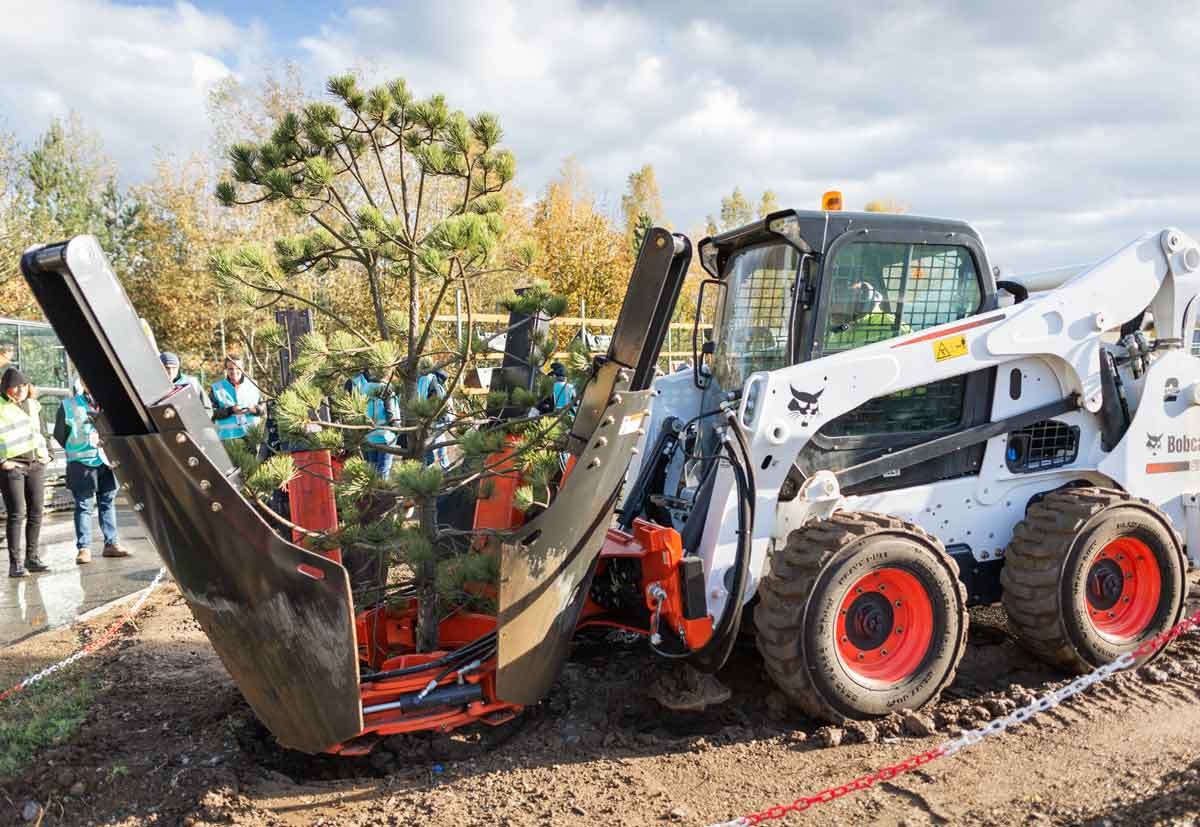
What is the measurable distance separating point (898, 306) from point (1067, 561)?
1.43m

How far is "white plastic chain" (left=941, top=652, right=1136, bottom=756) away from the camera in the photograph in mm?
3691

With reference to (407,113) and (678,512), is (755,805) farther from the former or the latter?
(407,113)

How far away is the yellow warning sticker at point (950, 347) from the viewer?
4.17 meters

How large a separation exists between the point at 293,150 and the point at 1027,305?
3.44 meters

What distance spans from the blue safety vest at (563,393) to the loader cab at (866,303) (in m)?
1.06

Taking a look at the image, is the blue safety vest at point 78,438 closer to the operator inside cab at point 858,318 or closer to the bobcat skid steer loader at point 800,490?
the bobcat skid steer loader at point 800,490

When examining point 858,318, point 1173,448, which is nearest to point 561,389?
point 858,318

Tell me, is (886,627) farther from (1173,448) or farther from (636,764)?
(1173,448)

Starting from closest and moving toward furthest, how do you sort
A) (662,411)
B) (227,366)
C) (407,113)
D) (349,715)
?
(349,715) < (407,113) < (662,411) < (227,366)

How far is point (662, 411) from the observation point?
5.04 meters

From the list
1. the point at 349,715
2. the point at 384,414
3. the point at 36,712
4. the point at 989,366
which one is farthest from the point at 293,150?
the point at 989,366

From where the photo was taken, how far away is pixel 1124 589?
4586mm

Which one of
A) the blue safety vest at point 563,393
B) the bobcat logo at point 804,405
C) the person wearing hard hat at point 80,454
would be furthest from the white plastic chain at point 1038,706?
the person wearing hard hat at point 80,454

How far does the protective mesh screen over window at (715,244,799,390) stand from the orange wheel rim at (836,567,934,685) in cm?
112
